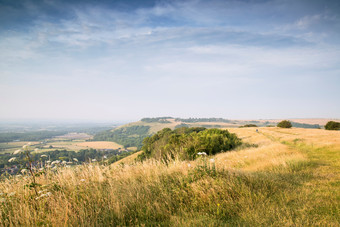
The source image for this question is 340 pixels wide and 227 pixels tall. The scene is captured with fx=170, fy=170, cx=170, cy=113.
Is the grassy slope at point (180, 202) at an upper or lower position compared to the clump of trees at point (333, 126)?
upper

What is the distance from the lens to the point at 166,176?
17.7 feet

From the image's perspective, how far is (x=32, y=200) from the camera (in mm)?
4020

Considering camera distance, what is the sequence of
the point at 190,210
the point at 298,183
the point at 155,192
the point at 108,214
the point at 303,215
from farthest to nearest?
the point at 298,183 → the point at 155,192 → the point at 190,210 → the point at 108,214 → the point at 303,215

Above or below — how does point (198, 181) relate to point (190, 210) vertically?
above

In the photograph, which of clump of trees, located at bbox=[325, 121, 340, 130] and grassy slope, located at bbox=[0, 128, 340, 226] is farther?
clump of trees, located at bbox=[325, 121, 340, 130]

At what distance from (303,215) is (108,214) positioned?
3.85 meters

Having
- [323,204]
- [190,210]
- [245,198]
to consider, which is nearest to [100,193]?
[190,210]

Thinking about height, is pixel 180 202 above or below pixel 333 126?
above

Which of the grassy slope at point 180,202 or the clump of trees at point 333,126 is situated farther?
the clump of trees at point 333,126

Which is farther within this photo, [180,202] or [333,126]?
[333,126]

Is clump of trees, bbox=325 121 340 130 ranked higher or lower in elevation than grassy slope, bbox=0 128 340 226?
lower

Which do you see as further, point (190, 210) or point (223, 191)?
point (223, 191)

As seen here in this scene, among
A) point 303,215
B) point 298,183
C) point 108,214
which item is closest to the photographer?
point 303,215

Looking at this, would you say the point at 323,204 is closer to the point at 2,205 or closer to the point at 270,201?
the point at 270,201
